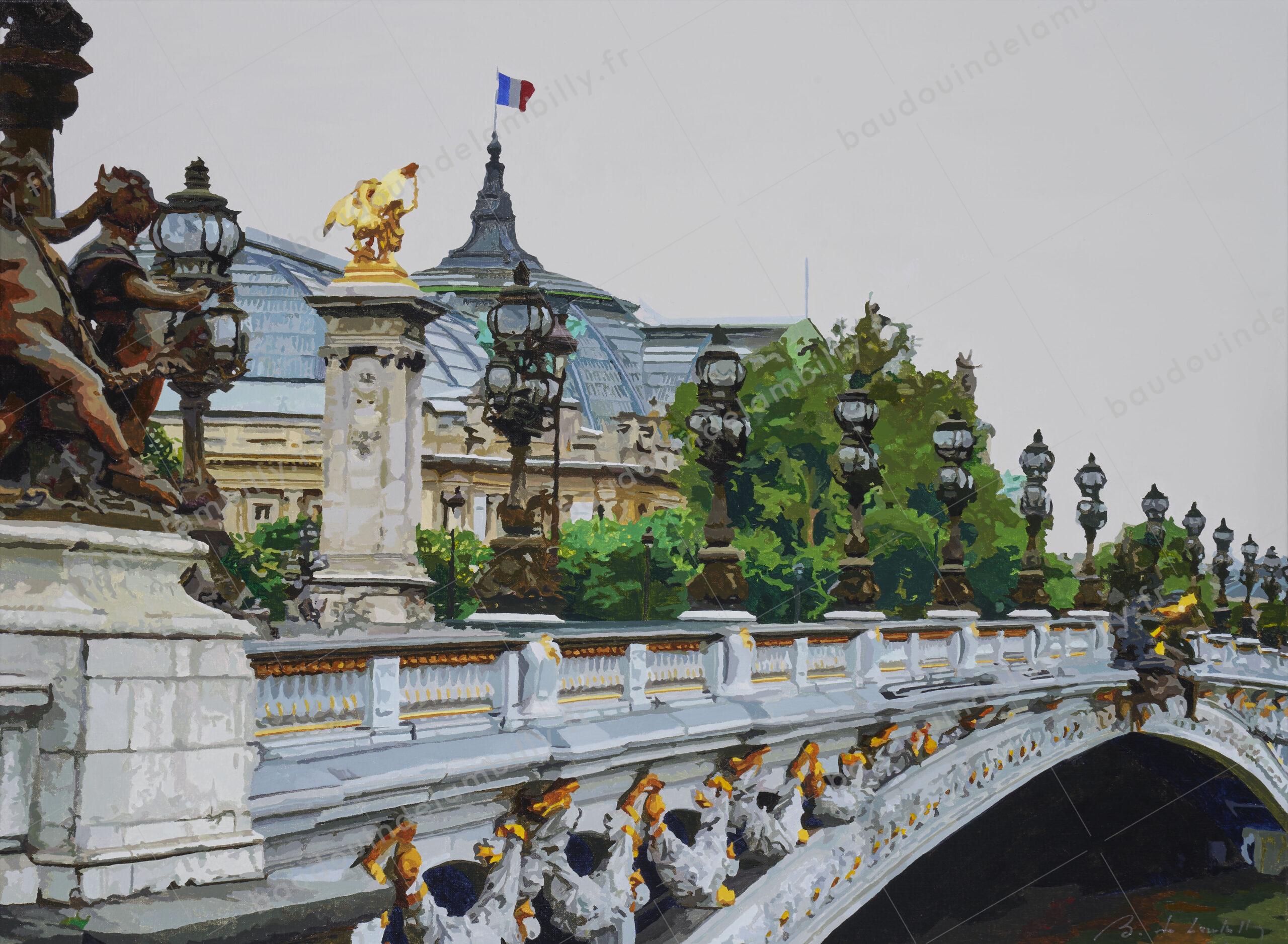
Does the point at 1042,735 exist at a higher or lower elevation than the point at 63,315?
lower

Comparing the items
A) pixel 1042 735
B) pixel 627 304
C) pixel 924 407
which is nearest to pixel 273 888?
pixel 1042 735

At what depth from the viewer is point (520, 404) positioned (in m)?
15.6

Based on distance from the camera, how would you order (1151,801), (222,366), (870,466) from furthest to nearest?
(1151,801)
(870,466)
(222,366)

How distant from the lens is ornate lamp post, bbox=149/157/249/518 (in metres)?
13.7

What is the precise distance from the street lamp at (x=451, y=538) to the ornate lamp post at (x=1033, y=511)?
9.62 m

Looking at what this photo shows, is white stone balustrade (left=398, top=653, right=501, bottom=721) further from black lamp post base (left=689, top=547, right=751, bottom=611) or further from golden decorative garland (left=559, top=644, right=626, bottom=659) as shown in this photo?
black lamp post base (left=689, top=547, right=751, bottom=611)

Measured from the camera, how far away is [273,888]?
8.37m

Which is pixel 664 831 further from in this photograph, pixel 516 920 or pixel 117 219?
pixel 117 219

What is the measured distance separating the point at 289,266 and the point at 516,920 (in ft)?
202

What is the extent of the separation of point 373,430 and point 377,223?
2688 millimetres

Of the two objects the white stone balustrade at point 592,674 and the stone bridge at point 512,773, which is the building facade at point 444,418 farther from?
the white stone balustrade at point 592,674
